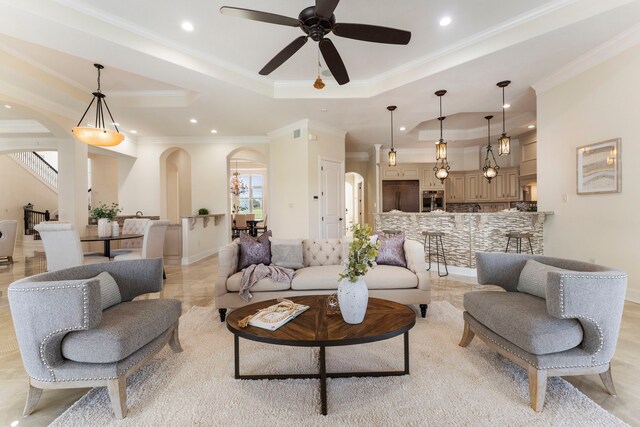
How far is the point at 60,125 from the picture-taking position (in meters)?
5.12

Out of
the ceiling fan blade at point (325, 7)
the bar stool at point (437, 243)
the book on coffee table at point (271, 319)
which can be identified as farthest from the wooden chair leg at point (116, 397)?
the bar stool at point (437, 243)

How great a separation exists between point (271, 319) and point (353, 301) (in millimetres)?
557

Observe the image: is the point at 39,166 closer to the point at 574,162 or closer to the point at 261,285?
the point at 261,285

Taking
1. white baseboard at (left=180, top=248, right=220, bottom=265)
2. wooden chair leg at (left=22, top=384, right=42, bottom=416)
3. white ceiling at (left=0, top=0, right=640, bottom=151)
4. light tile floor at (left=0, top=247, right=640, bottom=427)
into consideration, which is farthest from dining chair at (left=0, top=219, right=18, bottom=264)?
wooden chair leg at (left=22, top=384, right=42, bottom=416)

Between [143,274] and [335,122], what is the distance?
15.7 feet

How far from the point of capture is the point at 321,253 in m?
3.65

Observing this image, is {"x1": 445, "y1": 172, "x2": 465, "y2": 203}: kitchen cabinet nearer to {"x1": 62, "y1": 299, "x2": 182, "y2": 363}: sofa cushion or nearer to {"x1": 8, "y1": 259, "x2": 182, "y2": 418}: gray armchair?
{"x1": 62, "y1": 299, "x2": 182, "y2": 363}: sofa cushion

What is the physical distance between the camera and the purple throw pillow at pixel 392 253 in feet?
11.1

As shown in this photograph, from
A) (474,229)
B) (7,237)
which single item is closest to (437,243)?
(474,229)

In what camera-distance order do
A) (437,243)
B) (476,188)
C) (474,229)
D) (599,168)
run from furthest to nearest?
1. (476,188)
2. (437,243)
3. (474,229)
4. (599,168)

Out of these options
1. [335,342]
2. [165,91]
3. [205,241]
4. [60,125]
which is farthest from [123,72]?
[335,342]

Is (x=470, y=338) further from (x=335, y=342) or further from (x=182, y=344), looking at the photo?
(x=182, y=344)

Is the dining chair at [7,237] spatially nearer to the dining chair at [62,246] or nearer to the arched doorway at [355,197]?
the dining chair at [62,246]

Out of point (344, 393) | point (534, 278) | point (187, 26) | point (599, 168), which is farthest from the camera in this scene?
point (599, 168)
